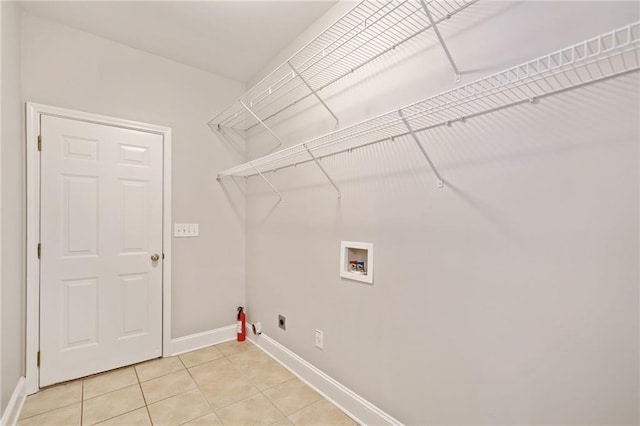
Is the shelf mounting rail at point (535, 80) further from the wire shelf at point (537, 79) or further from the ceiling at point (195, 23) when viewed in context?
the ceiling at point (195, 23)

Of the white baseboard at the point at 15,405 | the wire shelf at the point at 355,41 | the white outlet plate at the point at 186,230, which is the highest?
the wire shelf at the point at 355,41

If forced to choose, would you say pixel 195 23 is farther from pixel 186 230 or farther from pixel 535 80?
pixel 535 80

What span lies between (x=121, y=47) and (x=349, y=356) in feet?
9.64

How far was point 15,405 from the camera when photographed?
1.74m

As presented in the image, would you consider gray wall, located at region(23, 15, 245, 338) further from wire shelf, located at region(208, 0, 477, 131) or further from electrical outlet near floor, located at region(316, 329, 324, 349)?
electrical outlet near floor, located at region(316, 329, 324, 349)

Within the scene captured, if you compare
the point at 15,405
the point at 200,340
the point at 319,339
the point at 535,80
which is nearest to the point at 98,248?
the point at 15,405

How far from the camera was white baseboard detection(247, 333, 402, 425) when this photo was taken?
1618mm

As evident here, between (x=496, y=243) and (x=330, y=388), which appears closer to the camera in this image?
(x=496, y=243)

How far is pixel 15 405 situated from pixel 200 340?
119 cm

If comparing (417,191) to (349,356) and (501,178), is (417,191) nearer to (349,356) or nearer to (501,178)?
(501,178)

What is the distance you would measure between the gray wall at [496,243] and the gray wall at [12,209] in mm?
1854

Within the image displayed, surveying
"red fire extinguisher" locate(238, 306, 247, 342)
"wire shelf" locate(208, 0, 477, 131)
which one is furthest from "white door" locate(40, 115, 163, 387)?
"wire shelf" locate(208, 0, 477, 131)

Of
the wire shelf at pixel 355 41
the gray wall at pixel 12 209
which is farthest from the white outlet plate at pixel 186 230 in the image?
the wire shelf at pixel 355 41

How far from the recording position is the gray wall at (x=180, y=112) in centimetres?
212
